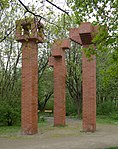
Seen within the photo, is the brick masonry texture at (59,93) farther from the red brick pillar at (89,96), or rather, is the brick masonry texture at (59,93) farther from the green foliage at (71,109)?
the green foliage at (71,109)

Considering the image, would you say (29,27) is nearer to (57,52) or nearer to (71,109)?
(57,52)

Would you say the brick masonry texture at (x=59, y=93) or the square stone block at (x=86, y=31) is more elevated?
the square stone block at (x=86, y=31)

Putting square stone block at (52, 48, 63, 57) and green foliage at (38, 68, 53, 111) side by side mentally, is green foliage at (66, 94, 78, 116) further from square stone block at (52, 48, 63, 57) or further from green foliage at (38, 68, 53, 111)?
square stone block at (52, 48, 63, 57)

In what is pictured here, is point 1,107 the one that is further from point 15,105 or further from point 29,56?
point 29,56

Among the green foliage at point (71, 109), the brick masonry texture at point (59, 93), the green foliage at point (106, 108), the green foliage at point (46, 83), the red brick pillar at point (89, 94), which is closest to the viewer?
the red brick pillar at point (89, 94)

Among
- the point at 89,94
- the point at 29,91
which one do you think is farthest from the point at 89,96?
the point at 29,91

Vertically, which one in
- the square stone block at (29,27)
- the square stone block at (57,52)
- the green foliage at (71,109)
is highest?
the square stone block at (57,52)

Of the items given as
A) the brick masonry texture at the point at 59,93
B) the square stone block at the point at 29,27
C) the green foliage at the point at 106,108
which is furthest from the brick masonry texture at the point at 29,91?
the green foliage at the point at 106,108

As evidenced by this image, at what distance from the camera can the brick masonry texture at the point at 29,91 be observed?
53.5 feet

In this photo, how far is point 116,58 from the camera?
9.33 meters

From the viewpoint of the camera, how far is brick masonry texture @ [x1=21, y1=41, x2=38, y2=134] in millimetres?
16312

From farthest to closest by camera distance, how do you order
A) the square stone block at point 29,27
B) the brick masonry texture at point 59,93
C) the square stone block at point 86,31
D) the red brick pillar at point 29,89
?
1. the brick masonry texture at point 59,93
2. the red brick pillar at point 29,89
3. the square stone block at point 86,31
4. the square stone block at point 29,27

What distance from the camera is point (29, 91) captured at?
16344mm

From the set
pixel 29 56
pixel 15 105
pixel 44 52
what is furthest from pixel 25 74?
pixel 44 52
